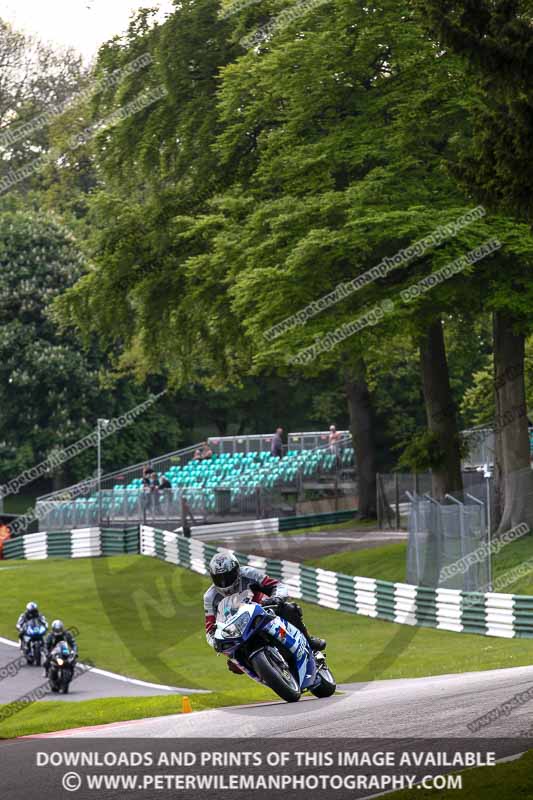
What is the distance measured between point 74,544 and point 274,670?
32.7m

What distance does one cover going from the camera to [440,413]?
3366 cm

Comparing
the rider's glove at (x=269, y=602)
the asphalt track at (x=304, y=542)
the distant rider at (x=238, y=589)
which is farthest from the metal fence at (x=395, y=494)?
the rider's glove at (x=269, y=602)

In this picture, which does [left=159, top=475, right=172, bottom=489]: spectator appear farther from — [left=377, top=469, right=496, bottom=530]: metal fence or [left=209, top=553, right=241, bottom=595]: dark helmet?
[left=209, top=553, right=241, bottom=595]: dark helmet

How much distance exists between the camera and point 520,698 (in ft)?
40.7

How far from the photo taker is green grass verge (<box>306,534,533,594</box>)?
27.7m

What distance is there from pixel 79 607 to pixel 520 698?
23.5 m

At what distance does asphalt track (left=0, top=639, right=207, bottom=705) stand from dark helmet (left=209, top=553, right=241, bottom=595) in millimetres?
9714

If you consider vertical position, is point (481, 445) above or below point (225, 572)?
above

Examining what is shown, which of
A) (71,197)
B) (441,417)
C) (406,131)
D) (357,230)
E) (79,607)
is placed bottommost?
(79,607)

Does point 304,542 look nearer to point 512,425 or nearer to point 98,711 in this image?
point 512,425

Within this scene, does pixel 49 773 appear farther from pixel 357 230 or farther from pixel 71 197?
pixel 71 197

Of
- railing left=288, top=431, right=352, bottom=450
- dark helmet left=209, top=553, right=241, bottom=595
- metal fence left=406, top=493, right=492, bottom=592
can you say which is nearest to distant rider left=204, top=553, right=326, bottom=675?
dark helmet left=209, top=553, right=241, bottom=595

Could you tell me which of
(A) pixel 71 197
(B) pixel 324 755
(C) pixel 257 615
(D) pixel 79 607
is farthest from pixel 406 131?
(A) pixel 71 197

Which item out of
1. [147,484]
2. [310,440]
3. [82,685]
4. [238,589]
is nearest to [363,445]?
[310,440]
